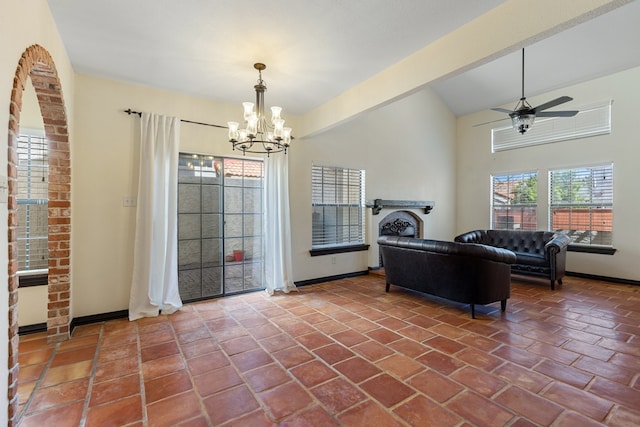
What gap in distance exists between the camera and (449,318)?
11.2 feet

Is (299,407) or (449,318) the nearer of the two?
(299,407)

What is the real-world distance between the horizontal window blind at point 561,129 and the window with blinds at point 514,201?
0.67 m

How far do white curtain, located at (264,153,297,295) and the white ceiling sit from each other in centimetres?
95

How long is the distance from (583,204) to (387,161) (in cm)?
361

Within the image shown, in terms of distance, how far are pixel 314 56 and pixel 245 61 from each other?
28.0 inches

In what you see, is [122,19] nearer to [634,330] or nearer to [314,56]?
[314,56]

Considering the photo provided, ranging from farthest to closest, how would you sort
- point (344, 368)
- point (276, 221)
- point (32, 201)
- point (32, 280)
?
point (276, 221), point (32, 201), point (32, 280), point (344, 368)

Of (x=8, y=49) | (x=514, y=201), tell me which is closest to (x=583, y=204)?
(x=514, y=201)

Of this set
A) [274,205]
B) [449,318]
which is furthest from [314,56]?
[449,318]

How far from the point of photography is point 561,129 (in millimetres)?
5570

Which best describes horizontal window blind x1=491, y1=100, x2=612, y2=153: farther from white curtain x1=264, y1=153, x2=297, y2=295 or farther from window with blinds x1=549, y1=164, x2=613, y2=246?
white curtain x1=264, y1=153, x2=297, y2=295

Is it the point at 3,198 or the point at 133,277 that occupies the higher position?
the point at 3,198

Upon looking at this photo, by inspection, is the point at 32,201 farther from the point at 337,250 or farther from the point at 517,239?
the point at 517,239

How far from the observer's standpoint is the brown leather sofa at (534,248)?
4625 millimetres
